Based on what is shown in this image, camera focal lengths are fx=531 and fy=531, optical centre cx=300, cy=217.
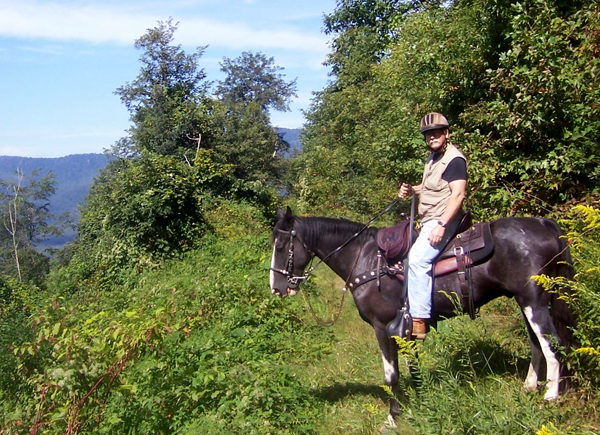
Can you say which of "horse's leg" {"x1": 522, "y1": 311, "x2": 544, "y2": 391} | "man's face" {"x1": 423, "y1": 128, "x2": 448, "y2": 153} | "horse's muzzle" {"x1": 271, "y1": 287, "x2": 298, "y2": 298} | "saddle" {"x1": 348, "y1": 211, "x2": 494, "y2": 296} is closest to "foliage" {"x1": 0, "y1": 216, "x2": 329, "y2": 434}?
"horse's muzzle" {"x1": 271, "y1": 287, "x2": 298, "y2": 298}

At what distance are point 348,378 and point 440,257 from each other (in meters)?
2.32

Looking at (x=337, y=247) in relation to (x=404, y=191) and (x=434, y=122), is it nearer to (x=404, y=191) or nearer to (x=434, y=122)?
(x=404, y=191)

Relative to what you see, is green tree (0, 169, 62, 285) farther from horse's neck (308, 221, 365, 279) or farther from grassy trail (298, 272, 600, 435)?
horse's neck (308, 221, 365, 279)

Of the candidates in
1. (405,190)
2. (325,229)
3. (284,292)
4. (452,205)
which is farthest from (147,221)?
(452,205)

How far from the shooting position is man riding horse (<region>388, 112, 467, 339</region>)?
4.89 m

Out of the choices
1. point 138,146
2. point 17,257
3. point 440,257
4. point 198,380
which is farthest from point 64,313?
point 17,257

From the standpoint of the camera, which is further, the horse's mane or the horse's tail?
the horse's mane

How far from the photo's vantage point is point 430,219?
16.6 feet

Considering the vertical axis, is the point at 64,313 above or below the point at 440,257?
below

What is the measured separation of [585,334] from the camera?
4195 mm

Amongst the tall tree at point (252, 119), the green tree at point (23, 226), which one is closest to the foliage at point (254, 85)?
the tall tree at point (252, 119)

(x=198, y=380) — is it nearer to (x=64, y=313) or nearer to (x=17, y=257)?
(x=64, y=313)

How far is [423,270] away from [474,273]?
509mm

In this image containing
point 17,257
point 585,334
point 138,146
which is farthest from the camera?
point 17,257
